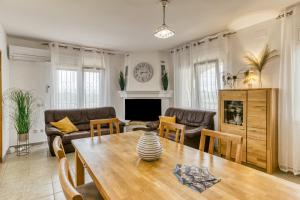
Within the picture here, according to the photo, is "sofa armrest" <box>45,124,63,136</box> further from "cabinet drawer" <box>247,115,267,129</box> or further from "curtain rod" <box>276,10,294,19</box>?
"curtain rod" <box>276,10,294,19</box>

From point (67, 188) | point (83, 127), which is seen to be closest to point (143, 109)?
point (83, 127)

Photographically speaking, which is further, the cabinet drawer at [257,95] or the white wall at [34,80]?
the white wall at [34,80]

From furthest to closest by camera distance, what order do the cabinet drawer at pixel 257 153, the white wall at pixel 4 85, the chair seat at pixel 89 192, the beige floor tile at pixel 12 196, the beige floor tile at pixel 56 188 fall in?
the white wall at pixel 4 85, the cabinet drawer at pixel 257 153, the beige floor tile at pixel 56 188, the beige floor tile at pixel 12 196, the chair seat at pixel 89 192

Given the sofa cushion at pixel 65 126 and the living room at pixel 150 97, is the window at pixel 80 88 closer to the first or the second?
the living room at pixel 150 97

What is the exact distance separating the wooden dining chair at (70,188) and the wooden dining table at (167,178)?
0.22 m

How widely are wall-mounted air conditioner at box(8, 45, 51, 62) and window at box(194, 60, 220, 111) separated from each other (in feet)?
12.4

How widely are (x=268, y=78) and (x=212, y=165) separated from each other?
275 centimetres

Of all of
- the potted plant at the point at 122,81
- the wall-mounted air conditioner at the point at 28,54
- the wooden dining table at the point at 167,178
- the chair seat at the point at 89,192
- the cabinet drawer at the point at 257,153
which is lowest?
the cabinet drawer at the point at 257,153

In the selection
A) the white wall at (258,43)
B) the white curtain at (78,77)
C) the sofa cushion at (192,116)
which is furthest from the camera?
the white curtain at (78,77)

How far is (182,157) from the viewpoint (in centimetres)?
165

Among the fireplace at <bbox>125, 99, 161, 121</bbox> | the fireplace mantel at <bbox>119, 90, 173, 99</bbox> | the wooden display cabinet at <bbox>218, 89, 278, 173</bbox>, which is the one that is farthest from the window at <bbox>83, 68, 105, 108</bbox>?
the wooden display cabinet at <bbox>218, 89, 278, 173</bbox>

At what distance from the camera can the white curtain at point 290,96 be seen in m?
2.96

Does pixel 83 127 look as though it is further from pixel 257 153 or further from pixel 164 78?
pixel 257 153

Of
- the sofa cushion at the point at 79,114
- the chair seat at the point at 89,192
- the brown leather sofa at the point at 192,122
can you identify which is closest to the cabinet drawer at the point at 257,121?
the brown leather sofa at the point at 192,122
